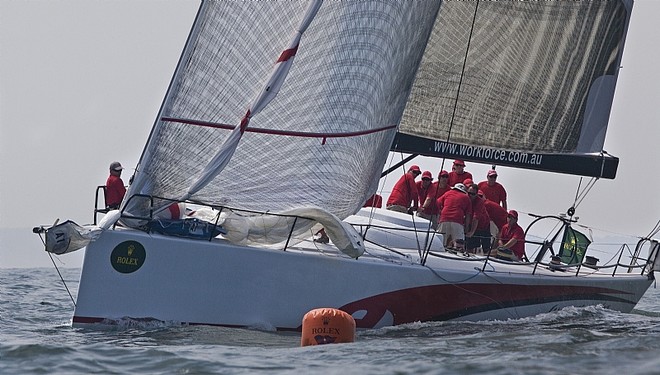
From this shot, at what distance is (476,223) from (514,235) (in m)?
0.59

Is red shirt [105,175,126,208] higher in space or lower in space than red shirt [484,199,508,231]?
lower

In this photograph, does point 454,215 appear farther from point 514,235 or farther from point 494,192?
point 494,192

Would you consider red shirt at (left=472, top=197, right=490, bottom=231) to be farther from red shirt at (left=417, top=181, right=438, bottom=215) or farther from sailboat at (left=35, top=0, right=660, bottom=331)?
sailboat at (left=35, top=0, right=660, bottom=331)

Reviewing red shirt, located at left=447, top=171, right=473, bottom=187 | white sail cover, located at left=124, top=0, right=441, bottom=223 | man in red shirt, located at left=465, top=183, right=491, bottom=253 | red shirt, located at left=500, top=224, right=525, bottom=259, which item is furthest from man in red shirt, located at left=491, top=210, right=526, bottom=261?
white sail cover, located at left=124, top=0, right=441, bottom=223

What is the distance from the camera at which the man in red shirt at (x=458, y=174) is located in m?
15.7

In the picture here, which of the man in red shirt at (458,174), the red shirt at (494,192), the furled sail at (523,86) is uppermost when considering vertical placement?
the furled sail at (523,86)

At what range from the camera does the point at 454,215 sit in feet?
45.9

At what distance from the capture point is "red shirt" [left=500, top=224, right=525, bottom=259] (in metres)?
14.6

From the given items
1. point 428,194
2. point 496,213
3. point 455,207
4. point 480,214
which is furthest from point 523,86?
point 455,207

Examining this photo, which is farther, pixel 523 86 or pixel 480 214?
pixel 523 86

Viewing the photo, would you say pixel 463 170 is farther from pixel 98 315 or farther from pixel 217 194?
pixel 98 315

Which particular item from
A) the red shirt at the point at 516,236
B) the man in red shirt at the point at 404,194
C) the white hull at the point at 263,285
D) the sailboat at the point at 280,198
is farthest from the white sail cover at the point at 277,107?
the red shirt at the point at 516,236

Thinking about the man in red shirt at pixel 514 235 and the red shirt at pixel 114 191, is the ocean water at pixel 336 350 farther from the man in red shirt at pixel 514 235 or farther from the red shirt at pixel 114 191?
the man in red shirt at pixel 514 235

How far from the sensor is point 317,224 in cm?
1212
